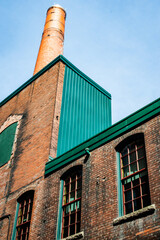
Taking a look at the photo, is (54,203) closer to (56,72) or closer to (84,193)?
(84,193)

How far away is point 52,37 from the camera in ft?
88.6

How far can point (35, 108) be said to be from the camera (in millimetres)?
17625

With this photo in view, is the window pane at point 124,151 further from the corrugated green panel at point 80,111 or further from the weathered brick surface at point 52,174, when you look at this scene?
the corrugated green panel at point 80,111

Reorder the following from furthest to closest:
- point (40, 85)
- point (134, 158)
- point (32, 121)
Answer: point (40, 85), point (32, 121), point (134, 158)

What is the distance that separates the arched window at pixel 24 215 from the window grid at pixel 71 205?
2.09 m

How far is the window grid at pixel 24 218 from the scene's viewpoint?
514 inches

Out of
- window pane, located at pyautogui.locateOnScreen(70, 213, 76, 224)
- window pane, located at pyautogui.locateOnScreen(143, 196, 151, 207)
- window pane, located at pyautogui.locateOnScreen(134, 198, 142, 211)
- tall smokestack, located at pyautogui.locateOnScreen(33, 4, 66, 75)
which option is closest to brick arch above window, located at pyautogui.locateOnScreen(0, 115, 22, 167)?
tall smokestack, located at pyautogui.locateOnScreen(33, 4, 66, 75)

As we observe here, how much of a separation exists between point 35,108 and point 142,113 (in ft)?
26.6

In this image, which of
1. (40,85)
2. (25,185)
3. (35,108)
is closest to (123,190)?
(25,185)

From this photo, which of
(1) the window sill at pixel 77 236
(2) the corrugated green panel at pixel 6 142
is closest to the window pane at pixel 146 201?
(1) the window sill at pixel 77 236

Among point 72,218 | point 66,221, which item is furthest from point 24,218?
point 72,218

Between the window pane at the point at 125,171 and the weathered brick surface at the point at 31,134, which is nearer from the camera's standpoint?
the window pane at the point at 125,171

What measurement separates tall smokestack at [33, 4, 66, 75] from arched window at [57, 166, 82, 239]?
42.1ft

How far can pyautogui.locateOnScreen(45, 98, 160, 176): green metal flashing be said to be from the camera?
10.7m
